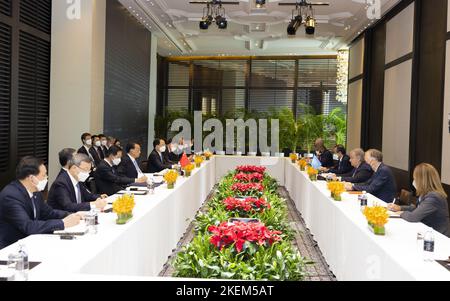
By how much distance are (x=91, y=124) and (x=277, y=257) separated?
6.44m

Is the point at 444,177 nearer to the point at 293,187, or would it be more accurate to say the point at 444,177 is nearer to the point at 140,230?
the point at 293,187

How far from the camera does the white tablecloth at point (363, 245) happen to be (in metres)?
2.83

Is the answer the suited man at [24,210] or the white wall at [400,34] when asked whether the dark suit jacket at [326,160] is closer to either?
the white wall at [400,34]

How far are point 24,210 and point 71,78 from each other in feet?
18.5

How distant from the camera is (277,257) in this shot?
9.86ft

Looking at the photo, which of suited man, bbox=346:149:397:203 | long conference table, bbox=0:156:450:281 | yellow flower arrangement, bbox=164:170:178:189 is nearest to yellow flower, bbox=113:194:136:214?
long conference table, bbox=0:156:450:281

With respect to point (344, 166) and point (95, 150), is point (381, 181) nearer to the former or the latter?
point (344, 166)

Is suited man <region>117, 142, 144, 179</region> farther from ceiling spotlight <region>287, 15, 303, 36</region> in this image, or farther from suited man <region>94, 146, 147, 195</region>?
ceiling spotlight <region>287, 15, 303, 36</region>

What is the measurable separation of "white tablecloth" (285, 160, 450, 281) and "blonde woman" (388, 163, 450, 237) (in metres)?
0.10

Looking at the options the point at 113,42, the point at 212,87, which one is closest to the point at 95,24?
the point at 113,42

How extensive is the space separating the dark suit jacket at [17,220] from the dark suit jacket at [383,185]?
12.3 ft

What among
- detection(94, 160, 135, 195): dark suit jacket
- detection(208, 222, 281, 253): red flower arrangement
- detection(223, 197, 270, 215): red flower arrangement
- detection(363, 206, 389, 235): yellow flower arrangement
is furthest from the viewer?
detection(94, 160, 135, 195): dark suit jacket

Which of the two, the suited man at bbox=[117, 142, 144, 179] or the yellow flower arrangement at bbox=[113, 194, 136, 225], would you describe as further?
the suited man at bbox=[117, 142, 144, 179]

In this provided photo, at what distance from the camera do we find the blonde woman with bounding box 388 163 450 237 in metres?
3.98
